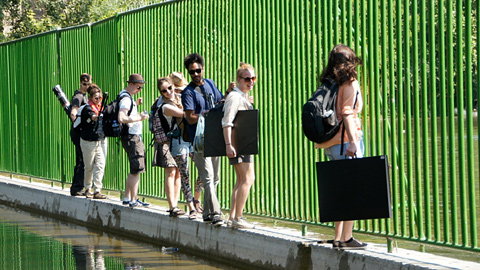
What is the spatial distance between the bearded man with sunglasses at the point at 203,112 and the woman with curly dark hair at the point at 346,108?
6.76 ft

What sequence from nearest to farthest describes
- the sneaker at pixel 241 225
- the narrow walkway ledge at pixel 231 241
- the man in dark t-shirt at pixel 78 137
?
1. the narrow walkway ledge at pixel 231 241
2. the sneaker at pixel 241 225
3. the man in dark t-shirt at pixel 78 137

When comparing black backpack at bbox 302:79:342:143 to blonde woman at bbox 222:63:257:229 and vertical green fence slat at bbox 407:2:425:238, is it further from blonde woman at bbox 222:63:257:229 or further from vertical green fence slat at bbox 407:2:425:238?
blonde woman at bbox 222:63:257:229

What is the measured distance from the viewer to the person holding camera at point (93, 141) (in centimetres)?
1240

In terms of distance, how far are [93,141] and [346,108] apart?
20.0 ft

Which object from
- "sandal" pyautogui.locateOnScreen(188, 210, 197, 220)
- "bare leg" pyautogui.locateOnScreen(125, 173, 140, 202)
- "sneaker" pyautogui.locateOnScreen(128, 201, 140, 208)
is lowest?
"sandal" pyautogui.locateOnScreen(188, 210, 197, 220)

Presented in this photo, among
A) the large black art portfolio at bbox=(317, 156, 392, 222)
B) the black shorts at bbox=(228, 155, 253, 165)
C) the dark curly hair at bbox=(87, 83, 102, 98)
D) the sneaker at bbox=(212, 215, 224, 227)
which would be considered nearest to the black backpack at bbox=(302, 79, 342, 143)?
the large black art portfolio at bbox=(317, 156, 392, 222)

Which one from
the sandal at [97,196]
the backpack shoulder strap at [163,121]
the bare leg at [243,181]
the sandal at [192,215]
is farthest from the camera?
the sandal at [97,196]

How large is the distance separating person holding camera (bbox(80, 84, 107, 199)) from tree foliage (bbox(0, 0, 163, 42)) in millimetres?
19551

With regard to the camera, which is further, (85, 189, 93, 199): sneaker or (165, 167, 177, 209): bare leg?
(85, 189, 93, 199): sneaker

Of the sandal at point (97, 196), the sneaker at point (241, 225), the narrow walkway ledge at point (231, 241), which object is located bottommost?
the narrow walkway ledge at point (231, 241)

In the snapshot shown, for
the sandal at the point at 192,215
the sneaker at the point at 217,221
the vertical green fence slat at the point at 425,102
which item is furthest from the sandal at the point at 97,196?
the vertical green fence slat at the point at 425,102

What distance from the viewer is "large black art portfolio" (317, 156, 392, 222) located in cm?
670

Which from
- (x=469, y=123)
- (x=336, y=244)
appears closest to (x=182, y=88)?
(x=336, y=244)

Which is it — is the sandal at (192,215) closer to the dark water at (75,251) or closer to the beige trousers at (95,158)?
the dark water at (75,251)
